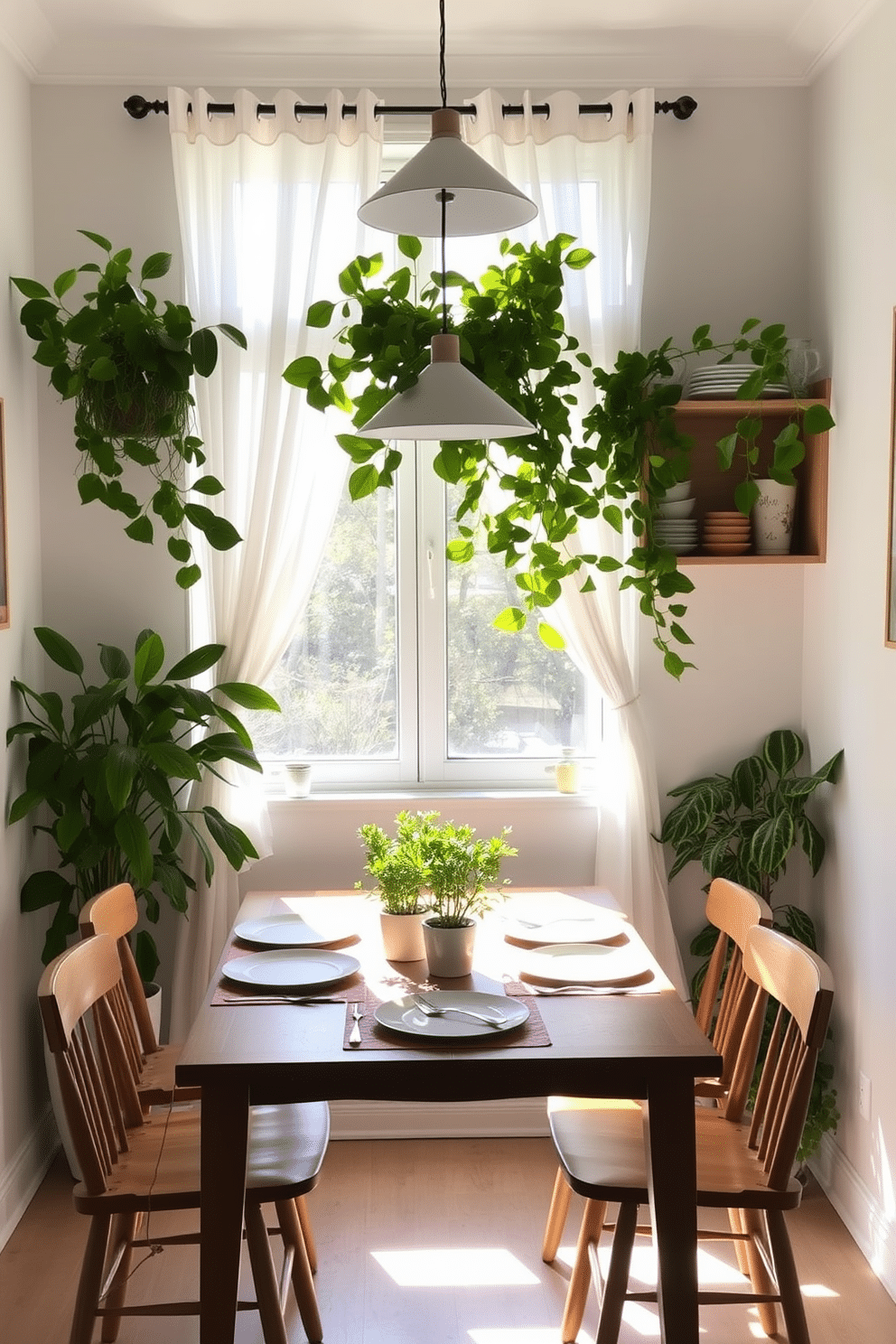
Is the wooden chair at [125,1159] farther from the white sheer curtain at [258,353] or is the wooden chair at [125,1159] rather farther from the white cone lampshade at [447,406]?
the white cone lampshade at [447,406]

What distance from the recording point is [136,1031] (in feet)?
8.80

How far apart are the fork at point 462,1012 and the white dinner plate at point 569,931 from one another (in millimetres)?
429

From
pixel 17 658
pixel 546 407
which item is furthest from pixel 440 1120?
pixel 546 407

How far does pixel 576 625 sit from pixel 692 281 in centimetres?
100

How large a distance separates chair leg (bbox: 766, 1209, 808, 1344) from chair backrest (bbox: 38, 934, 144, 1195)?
46.6 inches

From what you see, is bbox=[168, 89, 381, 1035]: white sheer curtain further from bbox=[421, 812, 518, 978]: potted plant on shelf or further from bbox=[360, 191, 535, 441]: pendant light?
bbox=[360, 191, 535, 441]: pendant light

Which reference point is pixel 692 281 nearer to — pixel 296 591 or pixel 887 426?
pixel 887 426

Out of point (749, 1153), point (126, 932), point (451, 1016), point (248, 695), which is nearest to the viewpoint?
point (451, 1016)

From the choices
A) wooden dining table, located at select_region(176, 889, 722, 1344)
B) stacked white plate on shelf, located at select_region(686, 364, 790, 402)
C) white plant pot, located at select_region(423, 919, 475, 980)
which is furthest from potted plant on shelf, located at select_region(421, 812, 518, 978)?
stacked white plate on shelf, located at select_region(686, 364, 790, 402)

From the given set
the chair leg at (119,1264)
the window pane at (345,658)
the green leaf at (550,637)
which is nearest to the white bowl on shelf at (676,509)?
the green leaf at (550,637)

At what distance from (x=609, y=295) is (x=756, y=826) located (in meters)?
1.47

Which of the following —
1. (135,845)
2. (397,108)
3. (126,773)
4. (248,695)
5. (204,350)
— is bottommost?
(135,845)

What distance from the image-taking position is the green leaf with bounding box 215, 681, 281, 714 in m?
3.32

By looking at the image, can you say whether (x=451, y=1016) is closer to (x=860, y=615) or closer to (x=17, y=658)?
(x=860, y=615)
